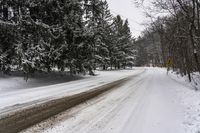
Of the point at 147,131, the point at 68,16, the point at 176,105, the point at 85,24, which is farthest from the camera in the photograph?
Answer: the point at 85,24

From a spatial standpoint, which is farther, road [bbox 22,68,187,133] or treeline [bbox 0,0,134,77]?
treeline [bbox 0,0,134,77]

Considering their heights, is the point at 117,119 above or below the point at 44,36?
below

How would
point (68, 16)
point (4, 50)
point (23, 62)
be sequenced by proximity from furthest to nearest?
point (68, 16)
point (4, 50)
point (23, 62)

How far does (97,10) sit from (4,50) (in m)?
12.9

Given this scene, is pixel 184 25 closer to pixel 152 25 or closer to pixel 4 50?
pixel 152 25

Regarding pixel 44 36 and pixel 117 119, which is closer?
pixel 117 119

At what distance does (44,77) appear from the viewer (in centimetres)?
2095

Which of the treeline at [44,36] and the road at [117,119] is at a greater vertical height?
the treeline at [44,36]

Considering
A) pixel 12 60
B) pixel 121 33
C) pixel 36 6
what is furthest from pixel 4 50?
pixel 121 33

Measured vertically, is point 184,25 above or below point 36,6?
below

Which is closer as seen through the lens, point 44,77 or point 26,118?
point 26,118

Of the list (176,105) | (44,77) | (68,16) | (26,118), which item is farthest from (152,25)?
(26,118)

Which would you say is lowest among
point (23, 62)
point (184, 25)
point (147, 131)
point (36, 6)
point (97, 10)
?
point (147, 131)

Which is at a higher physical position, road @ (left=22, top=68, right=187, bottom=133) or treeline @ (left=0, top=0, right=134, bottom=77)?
treeline @ (left=0, top=0, right=134, bottom=77)
